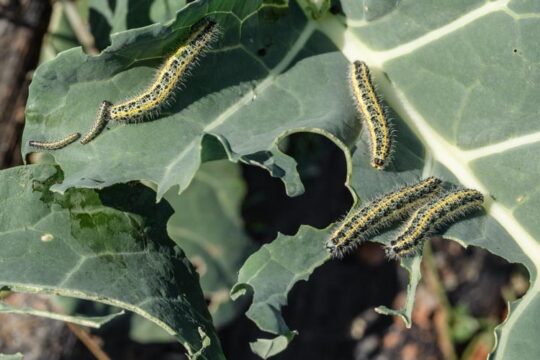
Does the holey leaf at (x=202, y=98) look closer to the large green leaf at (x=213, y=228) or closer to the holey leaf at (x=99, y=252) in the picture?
the holey leaf at (x=99, y=252)

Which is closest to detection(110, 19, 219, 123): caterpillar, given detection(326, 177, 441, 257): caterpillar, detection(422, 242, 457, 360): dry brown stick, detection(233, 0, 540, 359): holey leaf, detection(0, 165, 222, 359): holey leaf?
detection(0, 165, 222, 359): holey leaf

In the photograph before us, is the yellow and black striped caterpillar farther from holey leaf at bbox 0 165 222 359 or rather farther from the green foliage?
holey leaf at bbox 0 165 222 359

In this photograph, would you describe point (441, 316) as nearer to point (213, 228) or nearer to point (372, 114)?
point (213, 228)

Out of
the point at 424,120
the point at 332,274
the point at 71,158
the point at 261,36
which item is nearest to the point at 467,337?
the point at 332,274

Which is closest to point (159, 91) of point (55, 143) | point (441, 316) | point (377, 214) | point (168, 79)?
point (168, 79)

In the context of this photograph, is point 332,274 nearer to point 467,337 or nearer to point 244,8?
point 467,337

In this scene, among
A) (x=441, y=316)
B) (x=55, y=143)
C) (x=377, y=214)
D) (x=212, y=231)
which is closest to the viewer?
(x=55, y=143)

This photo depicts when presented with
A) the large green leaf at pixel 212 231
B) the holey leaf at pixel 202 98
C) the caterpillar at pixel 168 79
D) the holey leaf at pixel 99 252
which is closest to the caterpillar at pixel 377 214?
the holey leaf at pixel 202 98
